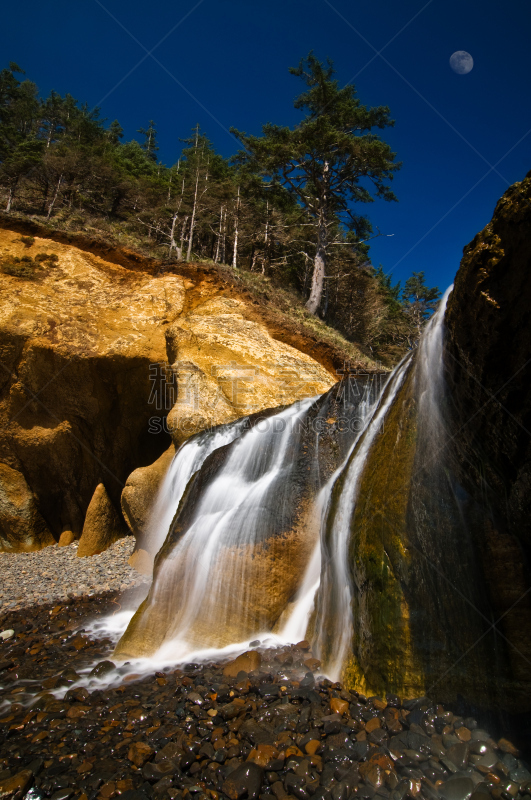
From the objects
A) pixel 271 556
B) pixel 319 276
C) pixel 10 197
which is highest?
pixel 10 197

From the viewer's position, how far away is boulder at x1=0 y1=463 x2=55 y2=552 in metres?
10.4

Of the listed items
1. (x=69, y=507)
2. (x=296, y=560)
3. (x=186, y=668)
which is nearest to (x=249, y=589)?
(x=296, y=560)

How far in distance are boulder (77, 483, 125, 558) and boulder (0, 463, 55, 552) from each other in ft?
4.38

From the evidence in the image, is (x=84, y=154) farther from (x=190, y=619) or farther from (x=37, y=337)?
(x=190, y=619)

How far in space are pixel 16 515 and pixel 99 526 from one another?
7.12 feet

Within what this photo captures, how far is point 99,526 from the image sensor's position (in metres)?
10.6

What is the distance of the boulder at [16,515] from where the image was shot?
1040 cm

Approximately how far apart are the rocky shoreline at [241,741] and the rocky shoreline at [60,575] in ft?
11.2

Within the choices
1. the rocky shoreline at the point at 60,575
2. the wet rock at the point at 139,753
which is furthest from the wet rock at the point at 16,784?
the rocky shoreline at the point at 60,575

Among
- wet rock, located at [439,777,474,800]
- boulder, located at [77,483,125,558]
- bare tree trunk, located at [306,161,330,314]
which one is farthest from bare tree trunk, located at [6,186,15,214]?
wet rock, located at [439,777,474,800]

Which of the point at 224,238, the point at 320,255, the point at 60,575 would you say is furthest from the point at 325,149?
the point at 60,575

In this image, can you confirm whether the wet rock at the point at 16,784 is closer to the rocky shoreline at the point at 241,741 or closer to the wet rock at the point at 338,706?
the rocky shoreline at the point at 241,741

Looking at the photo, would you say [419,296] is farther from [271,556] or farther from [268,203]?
[271,556]

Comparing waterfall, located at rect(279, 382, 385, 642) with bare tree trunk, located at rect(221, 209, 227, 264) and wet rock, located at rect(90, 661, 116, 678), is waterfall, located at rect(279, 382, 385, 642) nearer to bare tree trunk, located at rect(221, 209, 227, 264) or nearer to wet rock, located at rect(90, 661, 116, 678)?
A: wet rock, located at rect(90, 661, 116, 678)
